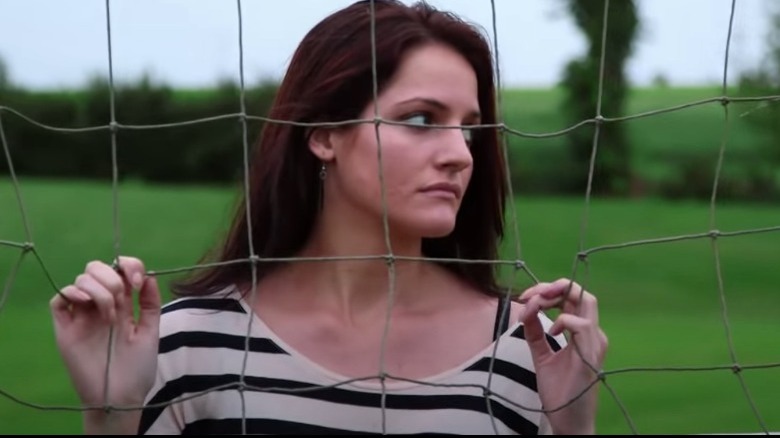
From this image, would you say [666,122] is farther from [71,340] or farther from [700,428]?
[71,340]

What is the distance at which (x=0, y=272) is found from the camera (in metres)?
10.7

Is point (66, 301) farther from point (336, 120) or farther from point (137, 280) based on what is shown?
point (336, 120)

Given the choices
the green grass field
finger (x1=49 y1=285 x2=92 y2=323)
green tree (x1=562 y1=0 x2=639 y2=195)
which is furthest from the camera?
green tree (x1=562 y1=0 x2=639 y2=195)

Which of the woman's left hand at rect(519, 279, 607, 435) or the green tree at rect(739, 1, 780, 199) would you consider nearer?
the woman's left hand at rect(519, 279, 607, 435)

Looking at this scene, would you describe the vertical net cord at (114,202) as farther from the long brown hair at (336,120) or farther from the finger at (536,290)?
the finger at (536,290)

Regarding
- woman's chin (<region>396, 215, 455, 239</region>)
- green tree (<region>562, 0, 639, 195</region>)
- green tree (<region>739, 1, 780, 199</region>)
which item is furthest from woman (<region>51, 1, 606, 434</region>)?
green tree (<region>562, 0, 639, 195</region>)

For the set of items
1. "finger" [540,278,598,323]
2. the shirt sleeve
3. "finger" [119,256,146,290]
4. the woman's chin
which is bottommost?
the shirt sleeve

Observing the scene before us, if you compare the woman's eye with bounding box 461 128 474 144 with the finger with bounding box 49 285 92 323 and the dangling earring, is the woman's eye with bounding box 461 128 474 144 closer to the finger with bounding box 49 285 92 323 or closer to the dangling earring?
the dangling earring

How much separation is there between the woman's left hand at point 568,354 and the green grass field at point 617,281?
3.58 metres

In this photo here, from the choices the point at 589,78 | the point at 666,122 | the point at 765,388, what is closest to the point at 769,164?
the point at 589,78

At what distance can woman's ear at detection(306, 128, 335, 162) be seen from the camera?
1.50 m

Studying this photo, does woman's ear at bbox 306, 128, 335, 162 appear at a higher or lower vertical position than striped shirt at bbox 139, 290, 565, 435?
higher

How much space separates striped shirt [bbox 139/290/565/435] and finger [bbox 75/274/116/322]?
176 millimetres

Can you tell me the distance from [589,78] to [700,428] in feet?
21.6
